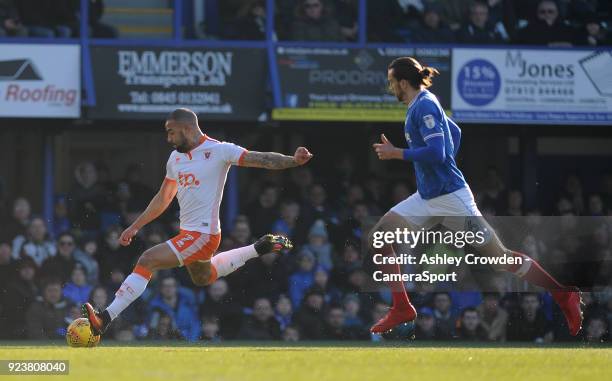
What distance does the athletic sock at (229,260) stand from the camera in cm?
1271

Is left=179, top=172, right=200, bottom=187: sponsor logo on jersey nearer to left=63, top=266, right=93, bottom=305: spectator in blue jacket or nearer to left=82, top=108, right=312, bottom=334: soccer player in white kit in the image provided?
left=82, top=108, right=312, bottom=334: soccer player in white kit

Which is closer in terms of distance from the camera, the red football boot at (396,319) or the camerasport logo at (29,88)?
the red football boot at (396,319)

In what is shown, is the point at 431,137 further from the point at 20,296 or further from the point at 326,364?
the point at 20,296

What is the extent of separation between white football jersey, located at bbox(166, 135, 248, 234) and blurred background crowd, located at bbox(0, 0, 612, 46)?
24.0 feet

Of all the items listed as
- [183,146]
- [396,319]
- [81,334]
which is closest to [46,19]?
[183,146]

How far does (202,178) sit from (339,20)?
826cm

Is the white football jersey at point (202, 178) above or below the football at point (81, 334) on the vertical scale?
above

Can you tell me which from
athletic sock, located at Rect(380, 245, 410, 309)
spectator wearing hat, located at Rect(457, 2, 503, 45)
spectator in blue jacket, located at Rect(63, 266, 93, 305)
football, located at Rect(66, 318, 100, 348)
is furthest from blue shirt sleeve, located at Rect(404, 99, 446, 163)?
spectator wearing hat, located at Rect(457, 2, 503, 45)

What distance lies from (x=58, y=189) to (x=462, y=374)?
12.8 meters

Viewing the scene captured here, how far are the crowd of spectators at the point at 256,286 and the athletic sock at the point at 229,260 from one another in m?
3.85

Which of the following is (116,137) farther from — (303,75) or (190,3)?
(303,75)

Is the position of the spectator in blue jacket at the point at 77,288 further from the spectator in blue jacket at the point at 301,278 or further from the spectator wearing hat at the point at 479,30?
the spectator wearing hat at the point at 479,30

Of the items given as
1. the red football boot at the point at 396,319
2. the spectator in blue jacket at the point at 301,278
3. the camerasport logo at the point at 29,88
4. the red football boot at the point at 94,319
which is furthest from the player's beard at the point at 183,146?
the camerasport logo at the point at 29,88

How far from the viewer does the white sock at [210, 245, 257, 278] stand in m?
12.7
